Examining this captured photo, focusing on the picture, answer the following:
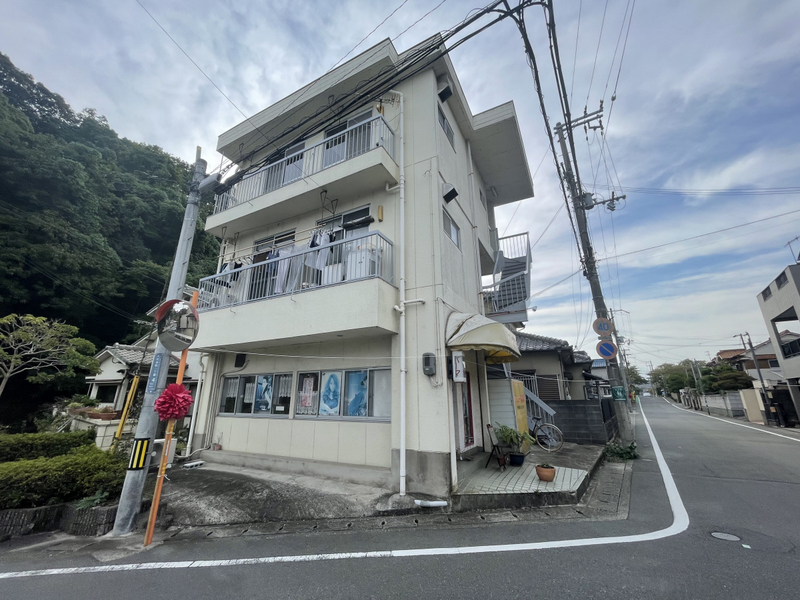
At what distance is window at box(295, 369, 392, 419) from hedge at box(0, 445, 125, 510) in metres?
3.34

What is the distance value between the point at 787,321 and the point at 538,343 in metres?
19.4

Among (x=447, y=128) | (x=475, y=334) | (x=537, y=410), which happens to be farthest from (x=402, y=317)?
(x=537, y=410)

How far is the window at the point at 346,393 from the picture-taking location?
263 inches

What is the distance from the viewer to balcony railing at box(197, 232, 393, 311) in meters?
6.65

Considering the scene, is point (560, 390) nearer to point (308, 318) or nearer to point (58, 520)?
point (308, 318)

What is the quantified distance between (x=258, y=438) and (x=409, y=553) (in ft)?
18.0

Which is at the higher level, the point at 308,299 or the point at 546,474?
the point at 308,299

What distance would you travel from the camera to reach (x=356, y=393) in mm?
6969

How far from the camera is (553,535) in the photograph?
167 inches

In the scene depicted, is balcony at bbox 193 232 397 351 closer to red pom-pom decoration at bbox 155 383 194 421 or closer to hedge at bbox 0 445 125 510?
red pom-pom decoration at bbox 155 383 194 421

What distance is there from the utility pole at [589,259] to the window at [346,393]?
24.7ft

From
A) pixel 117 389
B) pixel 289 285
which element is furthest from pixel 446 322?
pixel 117 389

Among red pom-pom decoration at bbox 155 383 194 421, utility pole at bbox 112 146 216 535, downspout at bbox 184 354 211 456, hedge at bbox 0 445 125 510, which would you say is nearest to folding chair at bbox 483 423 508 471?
red pom-pom decoration at bbox 155 383 194 421

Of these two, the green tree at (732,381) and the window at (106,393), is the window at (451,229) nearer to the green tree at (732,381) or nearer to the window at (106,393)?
the window at (106,393)
